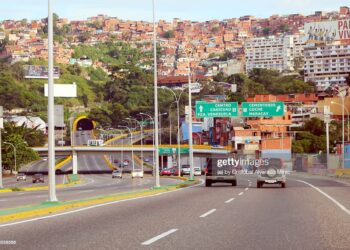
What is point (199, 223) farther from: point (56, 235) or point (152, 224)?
point (56, 235)

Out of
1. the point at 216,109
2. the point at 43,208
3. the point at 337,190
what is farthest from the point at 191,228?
the point at 216,109

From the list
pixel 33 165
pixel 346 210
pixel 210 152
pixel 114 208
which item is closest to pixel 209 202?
pixel 114 208

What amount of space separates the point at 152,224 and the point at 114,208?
20.8 feet

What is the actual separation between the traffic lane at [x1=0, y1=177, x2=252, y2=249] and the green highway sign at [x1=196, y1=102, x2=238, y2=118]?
43.3m

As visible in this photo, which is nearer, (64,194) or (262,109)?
(64,194)

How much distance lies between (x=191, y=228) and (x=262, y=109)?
51882 mm

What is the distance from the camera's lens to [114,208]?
2367 cm

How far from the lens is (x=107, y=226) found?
17.0m

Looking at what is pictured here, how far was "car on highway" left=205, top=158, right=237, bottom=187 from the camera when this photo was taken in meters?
43.7

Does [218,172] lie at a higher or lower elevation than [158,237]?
lower

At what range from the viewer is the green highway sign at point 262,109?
67.0 meters

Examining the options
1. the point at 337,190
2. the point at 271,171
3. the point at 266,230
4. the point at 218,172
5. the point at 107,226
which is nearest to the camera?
the point at 266,230

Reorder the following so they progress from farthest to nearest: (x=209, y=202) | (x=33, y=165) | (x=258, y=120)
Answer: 1. (x=33, y=165)
2. (x=258, y=120)
3. (x=209, y=202)

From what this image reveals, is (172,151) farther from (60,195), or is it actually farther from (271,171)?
(60,195)
